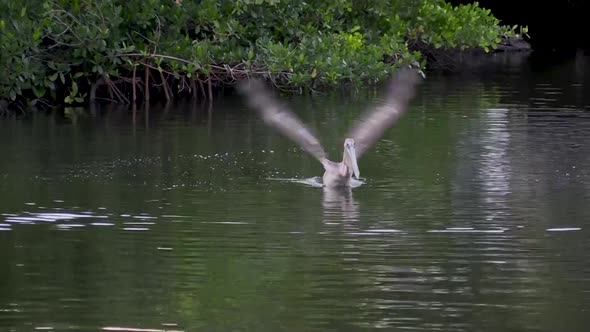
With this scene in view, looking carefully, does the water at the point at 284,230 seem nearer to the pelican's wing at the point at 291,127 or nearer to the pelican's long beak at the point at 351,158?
the pelican's long beak at the point at 351,158

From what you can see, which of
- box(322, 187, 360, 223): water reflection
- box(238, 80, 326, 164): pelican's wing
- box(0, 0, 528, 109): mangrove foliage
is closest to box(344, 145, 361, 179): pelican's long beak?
box(322, 187, 360, 223): water reflection

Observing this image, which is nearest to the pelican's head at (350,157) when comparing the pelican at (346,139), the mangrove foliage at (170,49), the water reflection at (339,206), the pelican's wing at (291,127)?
the pelican at (346,139)

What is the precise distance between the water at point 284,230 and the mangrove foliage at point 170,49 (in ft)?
4.76

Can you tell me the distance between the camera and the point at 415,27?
25.3 meters

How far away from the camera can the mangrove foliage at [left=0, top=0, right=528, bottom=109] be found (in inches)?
755

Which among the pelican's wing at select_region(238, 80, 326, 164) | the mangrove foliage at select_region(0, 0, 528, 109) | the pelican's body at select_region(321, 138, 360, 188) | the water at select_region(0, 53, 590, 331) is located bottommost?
the water at select_region(0, 53, 590, 331)

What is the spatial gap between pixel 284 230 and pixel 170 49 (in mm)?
10094

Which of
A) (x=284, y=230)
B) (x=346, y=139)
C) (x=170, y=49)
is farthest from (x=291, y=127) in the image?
(x=170, y=49)

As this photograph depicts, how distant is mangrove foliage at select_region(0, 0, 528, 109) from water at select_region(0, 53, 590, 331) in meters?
1.45

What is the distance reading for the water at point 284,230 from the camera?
795cm

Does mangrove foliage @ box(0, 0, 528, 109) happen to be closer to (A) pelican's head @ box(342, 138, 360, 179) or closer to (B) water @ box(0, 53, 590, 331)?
(B) water @ box(0, 53, 590, 331)

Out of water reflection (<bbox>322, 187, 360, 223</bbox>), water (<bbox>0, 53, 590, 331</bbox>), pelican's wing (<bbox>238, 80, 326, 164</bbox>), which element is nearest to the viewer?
water (<bbox>0, 53, 590, 331</bbox>)

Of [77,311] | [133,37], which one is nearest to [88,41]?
[133,37]

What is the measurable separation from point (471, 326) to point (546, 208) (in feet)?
13.4
